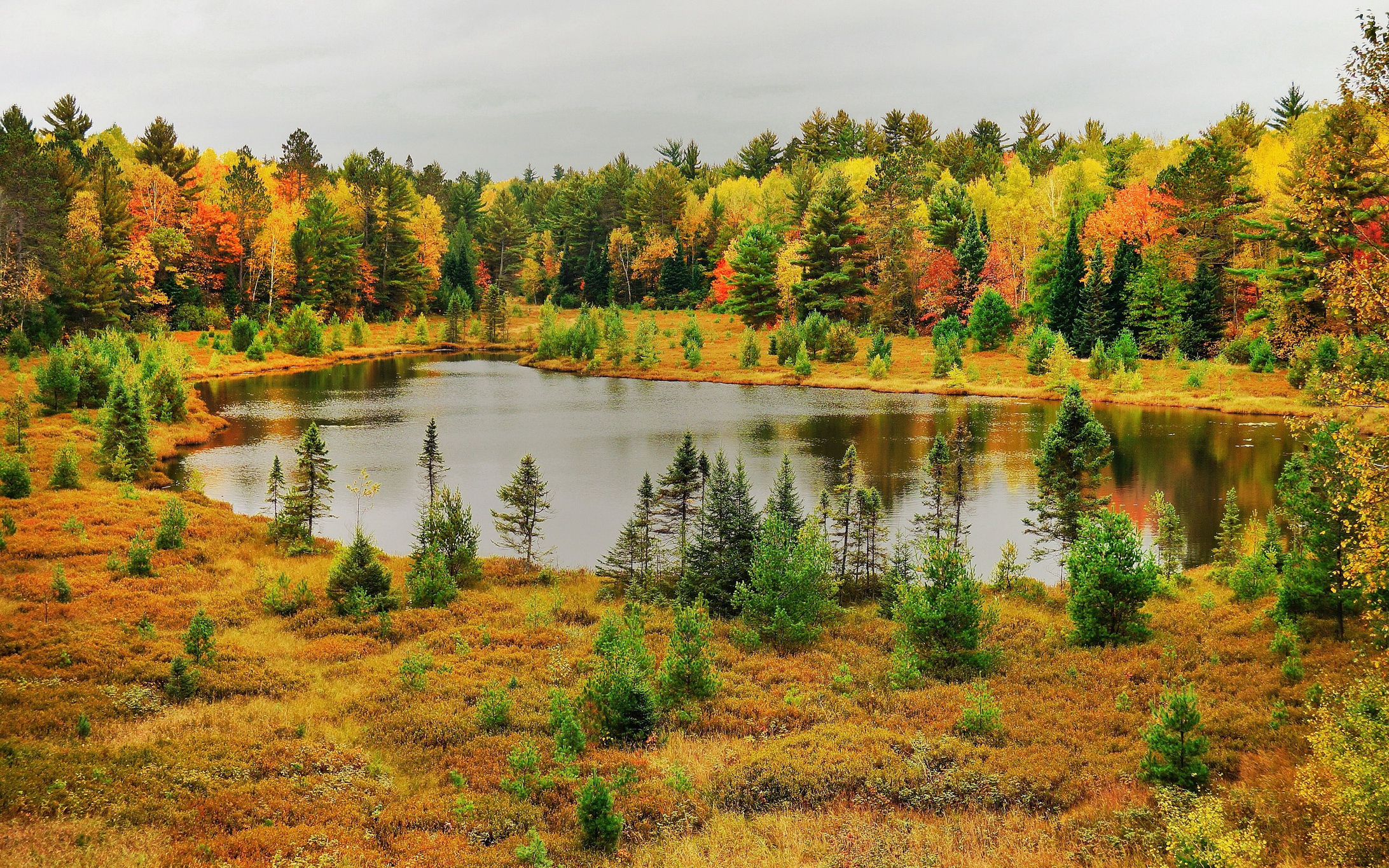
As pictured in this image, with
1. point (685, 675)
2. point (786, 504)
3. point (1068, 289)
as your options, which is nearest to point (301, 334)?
point (1068, 289)

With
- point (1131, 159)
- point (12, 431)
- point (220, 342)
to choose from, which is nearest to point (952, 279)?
point (1131, 159)

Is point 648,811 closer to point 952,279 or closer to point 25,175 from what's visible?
point 25,175

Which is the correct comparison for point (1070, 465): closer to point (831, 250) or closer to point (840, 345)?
point (840, 345)

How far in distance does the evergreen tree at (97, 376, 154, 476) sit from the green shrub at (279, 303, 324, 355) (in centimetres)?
4709

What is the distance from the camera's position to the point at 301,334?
79.9 meters

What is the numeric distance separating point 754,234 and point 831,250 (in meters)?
8.49

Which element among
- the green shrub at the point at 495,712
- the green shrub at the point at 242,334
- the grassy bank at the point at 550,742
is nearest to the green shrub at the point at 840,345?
the green shrub at the point at 242,334

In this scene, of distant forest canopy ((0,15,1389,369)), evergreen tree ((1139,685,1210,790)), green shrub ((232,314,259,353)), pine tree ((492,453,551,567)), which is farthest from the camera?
green shrub ((232,314,259,353))

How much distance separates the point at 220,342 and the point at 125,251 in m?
9.68

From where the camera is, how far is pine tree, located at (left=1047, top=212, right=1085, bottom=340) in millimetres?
69000

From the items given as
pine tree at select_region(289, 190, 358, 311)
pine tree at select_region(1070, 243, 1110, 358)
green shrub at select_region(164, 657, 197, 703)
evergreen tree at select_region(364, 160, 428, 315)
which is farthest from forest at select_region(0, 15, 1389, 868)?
evergreen tree at select_region(364, 160, 428, 315)

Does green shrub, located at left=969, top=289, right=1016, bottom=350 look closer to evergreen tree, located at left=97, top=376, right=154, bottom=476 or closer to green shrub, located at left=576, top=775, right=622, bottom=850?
evergreen tree, located at left=97, top=376, right=154, bottom=476

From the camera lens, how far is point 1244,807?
34.5ft

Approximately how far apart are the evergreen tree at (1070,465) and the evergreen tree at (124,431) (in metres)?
32.6
